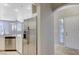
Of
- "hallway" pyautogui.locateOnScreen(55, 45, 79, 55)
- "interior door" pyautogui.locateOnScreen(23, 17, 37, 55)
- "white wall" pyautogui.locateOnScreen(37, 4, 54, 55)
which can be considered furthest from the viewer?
"interior door" pyautogui.locateOnScreen(23, 17, 37, 55)

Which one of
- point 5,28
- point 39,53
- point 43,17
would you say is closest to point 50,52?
point 39,53

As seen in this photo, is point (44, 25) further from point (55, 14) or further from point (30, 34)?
point (30, 34)

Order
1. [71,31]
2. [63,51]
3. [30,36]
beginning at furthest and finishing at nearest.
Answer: [30,36] < [71,31] < [63,51]

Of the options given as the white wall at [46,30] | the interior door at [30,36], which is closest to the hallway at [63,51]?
the white wall at [46,30]

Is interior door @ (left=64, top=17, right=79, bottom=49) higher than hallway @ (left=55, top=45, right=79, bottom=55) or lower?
higher

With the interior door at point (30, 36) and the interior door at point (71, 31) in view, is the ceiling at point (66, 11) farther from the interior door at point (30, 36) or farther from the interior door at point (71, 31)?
the interior door at point (30, 36)

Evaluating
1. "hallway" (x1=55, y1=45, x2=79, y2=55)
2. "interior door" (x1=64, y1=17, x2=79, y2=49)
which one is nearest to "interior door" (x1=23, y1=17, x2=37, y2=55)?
"hallway" (x1=55, y1=45, x2=79, y2=55)

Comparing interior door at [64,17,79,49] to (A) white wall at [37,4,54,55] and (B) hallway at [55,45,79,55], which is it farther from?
(A) white wall at [37,4,54,55]

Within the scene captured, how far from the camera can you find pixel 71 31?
218 cm

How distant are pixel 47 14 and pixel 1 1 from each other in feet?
2.59

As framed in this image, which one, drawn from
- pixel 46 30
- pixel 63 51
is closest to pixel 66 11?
pixel 46 30

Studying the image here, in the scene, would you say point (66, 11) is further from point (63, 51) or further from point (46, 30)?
point (63, 51)

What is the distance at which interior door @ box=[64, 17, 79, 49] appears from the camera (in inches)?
79.4

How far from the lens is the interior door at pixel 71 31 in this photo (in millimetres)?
2016
